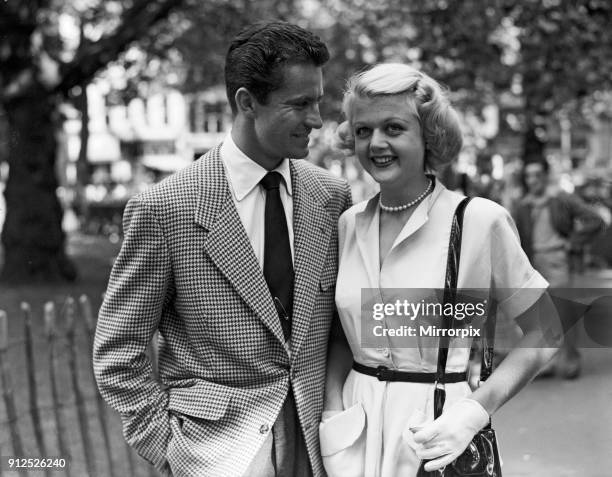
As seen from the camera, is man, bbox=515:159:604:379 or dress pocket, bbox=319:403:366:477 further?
man, bbox=515:159:604:379

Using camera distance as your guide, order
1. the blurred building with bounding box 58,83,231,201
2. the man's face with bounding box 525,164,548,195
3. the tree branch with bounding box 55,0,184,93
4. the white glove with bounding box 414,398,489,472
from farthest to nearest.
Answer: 1. the blurred building with bounding box 58,83,231,201
2. the tree branch with bounding box 55,0,184,93
3. the man's face with bounding box 525,164,548,195
4. the white glove with bounding box 414,398,489,472

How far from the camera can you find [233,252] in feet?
8.32

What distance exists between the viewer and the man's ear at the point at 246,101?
2605 mm

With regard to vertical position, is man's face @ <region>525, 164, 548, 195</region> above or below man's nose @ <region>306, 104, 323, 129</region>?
below

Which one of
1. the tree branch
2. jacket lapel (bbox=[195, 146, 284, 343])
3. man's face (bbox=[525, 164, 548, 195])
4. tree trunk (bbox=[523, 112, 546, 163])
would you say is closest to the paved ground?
man's face (bbox=[525, 164, 548, 195])

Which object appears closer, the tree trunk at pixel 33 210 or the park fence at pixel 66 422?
the park fence at pixel 66 422

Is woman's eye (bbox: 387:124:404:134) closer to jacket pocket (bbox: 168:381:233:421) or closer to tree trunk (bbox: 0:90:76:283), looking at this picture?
jacket pocket (bbox: 168:381:233:421)

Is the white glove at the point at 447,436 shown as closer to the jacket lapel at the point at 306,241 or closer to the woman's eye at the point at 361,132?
the jacket lapel at the point at 306,241

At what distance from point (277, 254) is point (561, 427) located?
437cm

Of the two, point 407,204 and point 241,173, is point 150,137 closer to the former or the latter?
point 241,173

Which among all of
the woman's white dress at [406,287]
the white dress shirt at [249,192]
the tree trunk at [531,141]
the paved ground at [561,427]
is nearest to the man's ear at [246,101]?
the white dress shirt at [249,192]

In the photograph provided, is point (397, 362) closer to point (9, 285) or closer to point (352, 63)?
point (9, 285)

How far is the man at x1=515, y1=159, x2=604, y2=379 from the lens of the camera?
7.85 meters

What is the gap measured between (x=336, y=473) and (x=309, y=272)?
589mm
